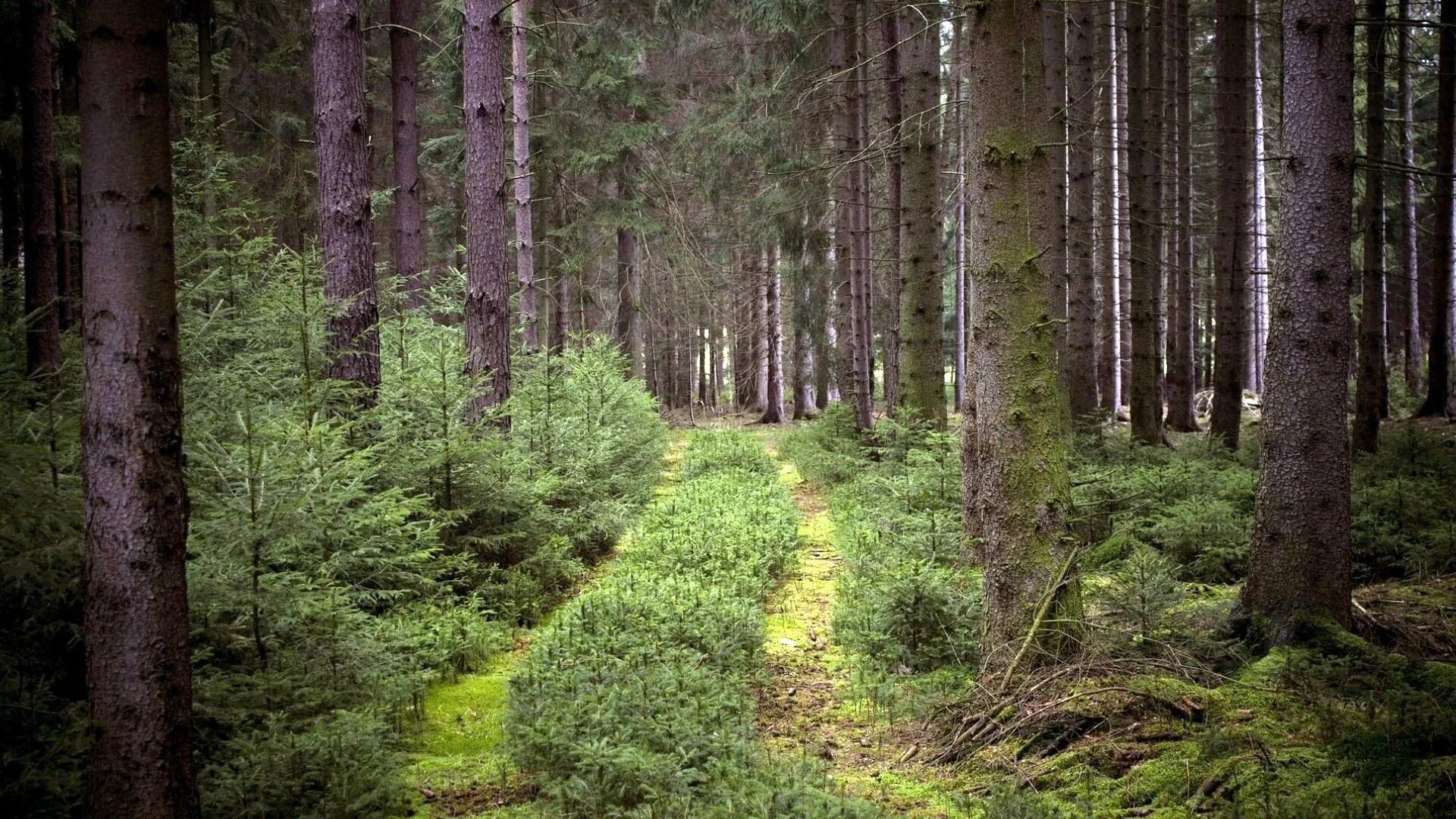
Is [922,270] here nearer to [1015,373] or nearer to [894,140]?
[894,140]

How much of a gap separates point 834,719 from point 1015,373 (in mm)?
2496

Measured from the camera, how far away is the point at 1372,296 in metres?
11.8

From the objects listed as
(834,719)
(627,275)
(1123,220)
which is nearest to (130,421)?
(834,719)

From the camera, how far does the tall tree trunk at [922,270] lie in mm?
12828

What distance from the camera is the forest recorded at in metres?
3.26

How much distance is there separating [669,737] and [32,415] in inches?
152

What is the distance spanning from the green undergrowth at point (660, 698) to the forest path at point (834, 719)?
0.82ft

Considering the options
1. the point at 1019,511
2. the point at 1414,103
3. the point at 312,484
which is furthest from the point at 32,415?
the point at 1414,103

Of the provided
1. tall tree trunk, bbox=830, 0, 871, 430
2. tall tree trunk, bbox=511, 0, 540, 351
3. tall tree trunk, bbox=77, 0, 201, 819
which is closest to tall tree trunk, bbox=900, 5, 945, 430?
tall tree trunk, bbox=830, 0, 871, 430

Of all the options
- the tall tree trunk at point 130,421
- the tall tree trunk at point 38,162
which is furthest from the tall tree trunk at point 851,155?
the tall tree trunk at point 130,421

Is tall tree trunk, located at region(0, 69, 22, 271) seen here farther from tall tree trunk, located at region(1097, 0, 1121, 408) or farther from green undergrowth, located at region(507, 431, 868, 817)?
tall tree trunk, located at region(1097, 0, 1121, 408)

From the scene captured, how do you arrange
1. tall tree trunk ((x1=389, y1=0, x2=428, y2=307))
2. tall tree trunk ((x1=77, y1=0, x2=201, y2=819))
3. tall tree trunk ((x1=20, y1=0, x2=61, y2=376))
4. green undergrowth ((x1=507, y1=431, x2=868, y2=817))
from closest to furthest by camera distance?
tall tree trunk ((x1=77, y1=0, x2=201, y2=819)) → green undergrowth ((x1=507, y1=431, x2=868, y2=817)) → tall tree trunk ((x1=20, y1=0, x2=61, y2=376)) → tall tree trunk ((x1=389, y1=0, x2=428, y2=307))

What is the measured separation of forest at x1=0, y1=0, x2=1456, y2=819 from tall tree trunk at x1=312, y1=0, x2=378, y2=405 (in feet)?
0.13

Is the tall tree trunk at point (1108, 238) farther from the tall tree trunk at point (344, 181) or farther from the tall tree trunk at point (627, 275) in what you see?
the tall tree trunk at point (344, 181)
